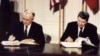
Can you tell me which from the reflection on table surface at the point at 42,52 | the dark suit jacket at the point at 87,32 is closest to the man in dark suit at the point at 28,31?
the dark suit jacket at the point at 87,32

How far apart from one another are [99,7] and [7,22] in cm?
198

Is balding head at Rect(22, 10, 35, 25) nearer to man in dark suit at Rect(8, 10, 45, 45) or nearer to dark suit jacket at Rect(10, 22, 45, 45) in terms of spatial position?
man in dark suit at Rect(8, 10, 45, 45)

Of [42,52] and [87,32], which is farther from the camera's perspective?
[87,32]

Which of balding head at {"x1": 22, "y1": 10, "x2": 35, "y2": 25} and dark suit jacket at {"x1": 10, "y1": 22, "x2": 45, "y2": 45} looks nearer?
balding head at {"x1": 22, "y1": 10, "x2": 35, "y2": 25}

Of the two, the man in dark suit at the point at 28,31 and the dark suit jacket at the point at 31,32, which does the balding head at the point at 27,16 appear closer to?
the man in dark suit at the point at 28,31

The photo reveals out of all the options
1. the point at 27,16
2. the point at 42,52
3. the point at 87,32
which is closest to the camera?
the point at 42,52

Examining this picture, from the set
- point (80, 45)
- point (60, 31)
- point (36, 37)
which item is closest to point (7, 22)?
point (60, 31)

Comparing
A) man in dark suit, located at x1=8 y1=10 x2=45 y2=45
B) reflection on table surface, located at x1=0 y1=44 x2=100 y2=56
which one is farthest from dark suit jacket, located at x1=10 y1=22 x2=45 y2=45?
reflection on table surface, located at x1=0 y1=44 x2=100 y2=56

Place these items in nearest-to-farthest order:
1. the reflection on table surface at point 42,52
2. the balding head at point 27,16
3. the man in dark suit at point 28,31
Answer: the reflection on table surface at point 42,52 < the balding head at point 27,16 < the man in dark suit at point 28,31

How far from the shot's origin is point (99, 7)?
5.36m

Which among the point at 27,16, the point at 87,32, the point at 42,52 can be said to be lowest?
the point at 42,52

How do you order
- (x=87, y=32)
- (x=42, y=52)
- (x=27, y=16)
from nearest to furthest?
1. (x=42, y=52)
2. (x=27, y=16)
3. (x=87, y=32)

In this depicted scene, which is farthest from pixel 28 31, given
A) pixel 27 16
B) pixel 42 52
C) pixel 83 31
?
pixel 42 52

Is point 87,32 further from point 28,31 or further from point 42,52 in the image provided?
point 42,52
